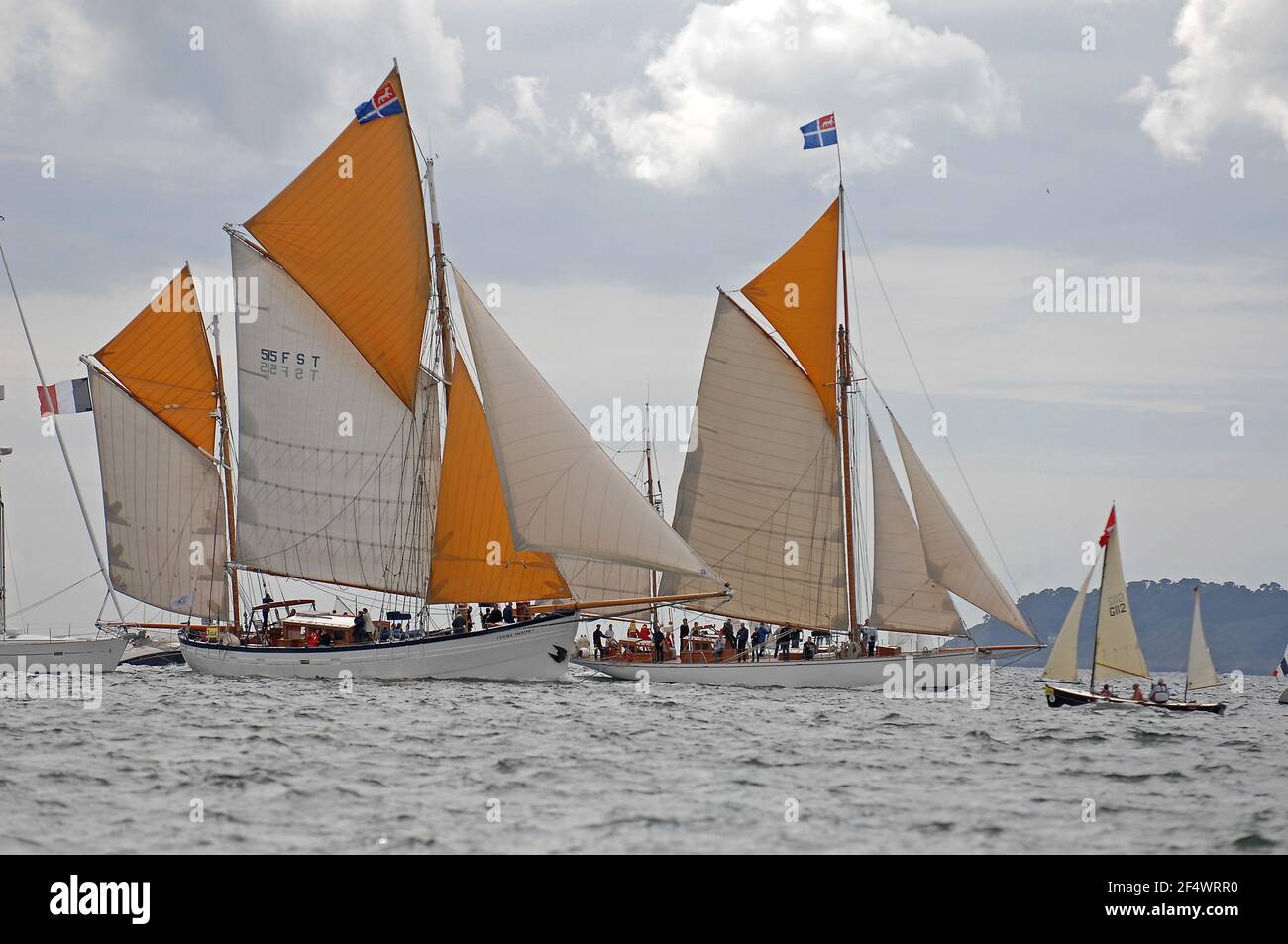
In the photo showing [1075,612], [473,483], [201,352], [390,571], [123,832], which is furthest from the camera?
[201,352]

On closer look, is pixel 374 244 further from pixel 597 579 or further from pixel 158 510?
pixel 158 510

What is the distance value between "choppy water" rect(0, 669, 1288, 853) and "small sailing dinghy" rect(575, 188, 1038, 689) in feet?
59.2

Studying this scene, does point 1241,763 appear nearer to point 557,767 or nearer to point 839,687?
point 557,767

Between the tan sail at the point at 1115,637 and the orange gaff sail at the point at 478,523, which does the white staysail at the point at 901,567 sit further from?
the orange gaff sail at the point at 478,523

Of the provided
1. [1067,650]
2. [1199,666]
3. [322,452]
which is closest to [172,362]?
[322,452]

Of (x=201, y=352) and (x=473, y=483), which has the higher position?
(x=201, y=352)

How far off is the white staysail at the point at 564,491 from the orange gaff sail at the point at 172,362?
86.1ft

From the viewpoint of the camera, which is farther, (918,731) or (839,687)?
(839,687)

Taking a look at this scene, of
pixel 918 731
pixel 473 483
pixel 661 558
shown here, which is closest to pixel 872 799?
pixel 918 731

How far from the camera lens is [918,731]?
4009cm

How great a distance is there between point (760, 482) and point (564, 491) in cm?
1545

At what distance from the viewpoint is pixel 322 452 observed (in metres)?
63.1
